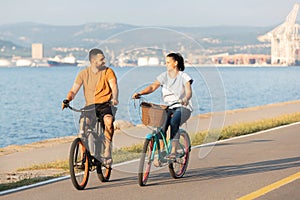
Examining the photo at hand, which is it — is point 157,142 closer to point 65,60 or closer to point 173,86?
point 173,86

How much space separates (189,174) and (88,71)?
221 centimetres

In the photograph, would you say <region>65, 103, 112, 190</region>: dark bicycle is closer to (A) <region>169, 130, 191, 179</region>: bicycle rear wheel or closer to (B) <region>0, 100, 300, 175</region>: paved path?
(A) <region>169, 130, 191, 179</region>: bicycle rear wheel

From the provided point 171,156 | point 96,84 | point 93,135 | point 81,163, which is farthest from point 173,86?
point 81,163

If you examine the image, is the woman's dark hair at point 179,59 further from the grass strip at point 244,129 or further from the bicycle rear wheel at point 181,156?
the grass strip at point 244,129

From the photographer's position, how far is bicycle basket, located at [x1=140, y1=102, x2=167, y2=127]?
Result: 32.6 feet

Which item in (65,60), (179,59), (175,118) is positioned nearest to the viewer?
(175,118)

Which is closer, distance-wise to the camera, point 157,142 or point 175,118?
point 157,142

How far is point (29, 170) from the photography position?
12234 millimetres

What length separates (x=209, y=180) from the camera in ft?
34.1

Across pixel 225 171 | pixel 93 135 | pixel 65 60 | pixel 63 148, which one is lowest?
pixel 65 60

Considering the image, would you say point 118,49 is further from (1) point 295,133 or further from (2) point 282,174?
(1) point 295,133

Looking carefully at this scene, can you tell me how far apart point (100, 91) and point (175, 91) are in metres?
1.02

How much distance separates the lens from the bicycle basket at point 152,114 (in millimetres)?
9922

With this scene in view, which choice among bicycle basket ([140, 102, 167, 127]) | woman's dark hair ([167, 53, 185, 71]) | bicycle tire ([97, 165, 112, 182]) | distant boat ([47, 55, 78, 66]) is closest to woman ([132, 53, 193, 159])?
woman's dark hair ([167, 53, 185, 71])
